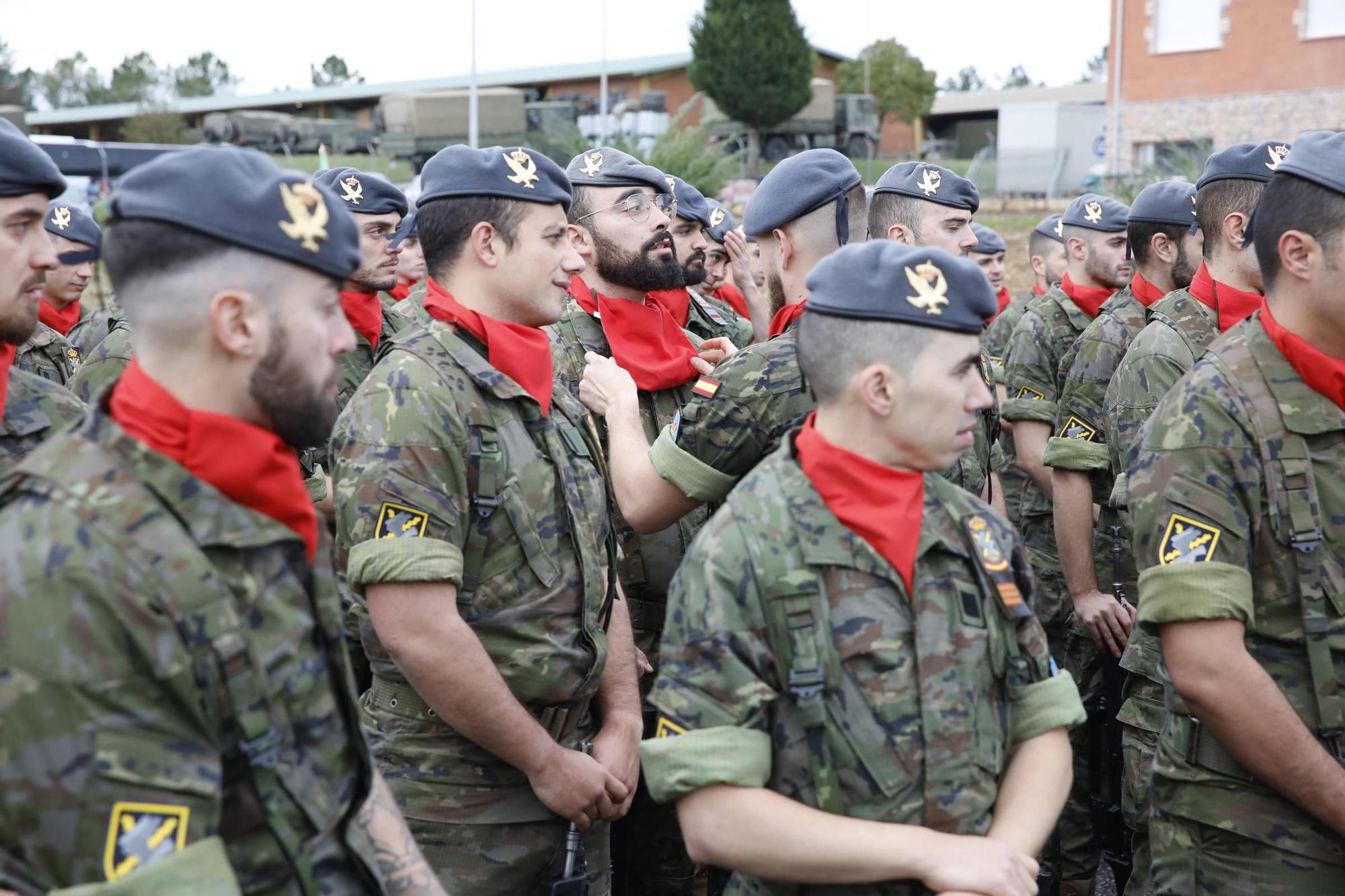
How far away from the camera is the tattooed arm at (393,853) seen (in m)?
2.23

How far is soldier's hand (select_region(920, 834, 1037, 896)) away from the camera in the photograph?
218cm

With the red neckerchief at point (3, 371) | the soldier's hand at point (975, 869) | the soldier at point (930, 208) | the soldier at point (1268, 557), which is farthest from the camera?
the soldier at point (930, 208)

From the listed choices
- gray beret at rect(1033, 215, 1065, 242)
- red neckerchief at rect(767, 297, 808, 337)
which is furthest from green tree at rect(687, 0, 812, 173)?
red neckerchief at rect(767, 297, 808, 337)

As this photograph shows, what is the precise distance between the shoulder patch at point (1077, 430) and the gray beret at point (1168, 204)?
1.03 m

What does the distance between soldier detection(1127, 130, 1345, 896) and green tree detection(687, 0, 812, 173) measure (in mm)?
39482

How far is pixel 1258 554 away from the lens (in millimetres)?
2867

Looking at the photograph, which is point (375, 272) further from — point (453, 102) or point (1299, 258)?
point (453, 102)

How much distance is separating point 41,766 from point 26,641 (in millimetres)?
175

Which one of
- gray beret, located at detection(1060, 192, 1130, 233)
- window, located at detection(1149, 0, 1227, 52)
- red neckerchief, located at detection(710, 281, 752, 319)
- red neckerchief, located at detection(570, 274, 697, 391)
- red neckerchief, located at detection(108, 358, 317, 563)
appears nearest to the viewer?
red neckerchief, located at detection(108, 358, 317, 563)

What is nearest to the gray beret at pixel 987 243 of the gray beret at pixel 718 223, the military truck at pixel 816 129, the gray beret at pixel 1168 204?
the gray beret at pixel 718 223

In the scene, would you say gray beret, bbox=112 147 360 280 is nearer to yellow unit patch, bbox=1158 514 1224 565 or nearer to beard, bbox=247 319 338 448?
beard, bbox=247 319 338 448

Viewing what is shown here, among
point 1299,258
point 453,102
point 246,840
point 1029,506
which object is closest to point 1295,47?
point 453,102

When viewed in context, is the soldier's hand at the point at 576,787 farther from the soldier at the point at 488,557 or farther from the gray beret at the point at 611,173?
the gray beret at the point at 611,173

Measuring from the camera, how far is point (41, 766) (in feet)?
5.67
